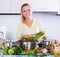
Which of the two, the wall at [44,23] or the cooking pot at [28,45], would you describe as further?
the wall at [44,23]

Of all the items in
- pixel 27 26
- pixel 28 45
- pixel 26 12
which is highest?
pixel 26 12

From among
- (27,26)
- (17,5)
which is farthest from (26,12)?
(17,5)

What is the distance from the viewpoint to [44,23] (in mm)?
1604

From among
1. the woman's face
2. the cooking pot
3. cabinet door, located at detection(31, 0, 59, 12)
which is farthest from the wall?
the cooking pot

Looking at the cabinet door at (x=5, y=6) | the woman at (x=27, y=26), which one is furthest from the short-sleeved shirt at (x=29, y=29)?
the cabinet door at (x=5, y=6)

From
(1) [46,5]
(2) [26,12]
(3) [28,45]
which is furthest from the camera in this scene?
(1) [46,5]

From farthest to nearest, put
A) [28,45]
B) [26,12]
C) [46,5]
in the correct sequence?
1. [46,5]
2. [26,12]
3. [28,45]

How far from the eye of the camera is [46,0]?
1.54 meters

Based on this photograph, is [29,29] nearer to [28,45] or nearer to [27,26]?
[27,26]

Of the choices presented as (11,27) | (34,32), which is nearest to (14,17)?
(11,27)

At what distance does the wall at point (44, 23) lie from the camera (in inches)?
62.3

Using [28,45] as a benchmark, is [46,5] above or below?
above

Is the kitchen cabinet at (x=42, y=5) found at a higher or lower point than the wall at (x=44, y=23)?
higher

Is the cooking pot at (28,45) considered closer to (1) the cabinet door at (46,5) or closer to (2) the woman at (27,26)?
(2) the woman at (27,26)
